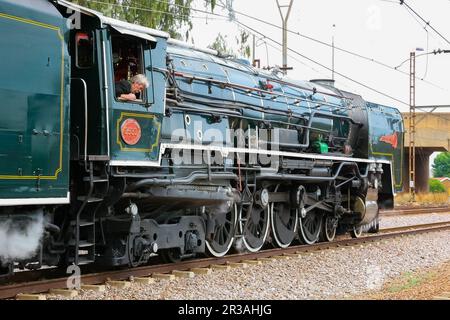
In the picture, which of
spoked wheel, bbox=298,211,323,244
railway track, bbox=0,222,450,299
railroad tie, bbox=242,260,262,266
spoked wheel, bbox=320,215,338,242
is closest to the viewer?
railway track, bbox=0,222,450,299

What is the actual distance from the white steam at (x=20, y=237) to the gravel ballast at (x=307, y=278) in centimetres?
97

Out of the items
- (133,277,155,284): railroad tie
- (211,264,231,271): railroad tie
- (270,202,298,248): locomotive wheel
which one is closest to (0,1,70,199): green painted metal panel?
(133,277,155,284): railroad tie

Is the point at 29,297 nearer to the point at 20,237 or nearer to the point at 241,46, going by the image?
the point at 20,237

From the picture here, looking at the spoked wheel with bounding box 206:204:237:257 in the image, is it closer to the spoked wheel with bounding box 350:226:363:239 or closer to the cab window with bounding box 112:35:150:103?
the cab window with bounding box 112:35:150:103

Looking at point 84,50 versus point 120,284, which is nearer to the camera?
point 84,50

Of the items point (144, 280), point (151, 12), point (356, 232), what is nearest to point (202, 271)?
point (144, 280)

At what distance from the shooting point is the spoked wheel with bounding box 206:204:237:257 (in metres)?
11.0

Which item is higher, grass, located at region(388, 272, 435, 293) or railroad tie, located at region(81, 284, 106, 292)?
railroad tie, located at region(81, 284, 106, 292)

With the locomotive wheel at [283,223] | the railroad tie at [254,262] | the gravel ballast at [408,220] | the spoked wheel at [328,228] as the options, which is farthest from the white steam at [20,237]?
the gravel ballast at [408,220]

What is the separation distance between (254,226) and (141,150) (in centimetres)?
441

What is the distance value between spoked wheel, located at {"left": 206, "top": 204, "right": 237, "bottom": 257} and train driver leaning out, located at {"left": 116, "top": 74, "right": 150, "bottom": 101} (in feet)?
10.5

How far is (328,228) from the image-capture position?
49.5 feet

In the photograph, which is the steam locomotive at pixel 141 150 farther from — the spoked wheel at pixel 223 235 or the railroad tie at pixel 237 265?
the railroad tie at pixel 237 265

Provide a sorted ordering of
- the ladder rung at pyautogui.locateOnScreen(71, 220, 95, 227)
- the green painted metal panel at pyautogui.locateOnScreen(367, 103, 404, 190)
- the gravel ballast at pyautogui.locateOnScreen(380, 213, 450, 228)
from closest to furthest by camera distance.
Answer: the ladder rung at pyautogui.locateOnScreen(71, 220, 95, 227) → the green painted metal panel at pyautogui.locateOnScreen(367, 103, 404, 190) → the gravel ballast at pyautogui.locateOnScreen(380, 213, 450, 228)
